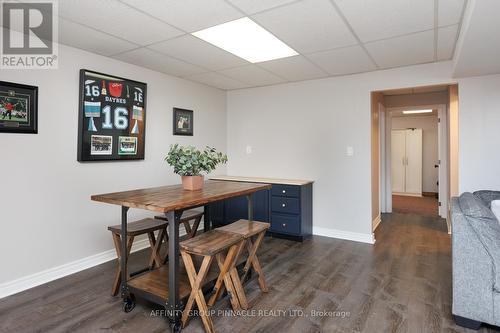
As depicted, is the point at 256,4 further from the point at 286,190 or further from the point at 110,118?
the point at 286,190

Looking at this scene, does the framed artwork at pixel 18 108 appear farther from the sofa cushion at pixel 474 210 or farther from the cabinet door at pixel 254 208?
the sofa cushion at pixel 474 210

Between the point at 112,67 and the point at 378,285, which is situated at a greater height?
the point at 112,67

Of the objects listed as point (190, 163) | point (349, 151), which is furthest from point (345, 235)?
point (190, 163)

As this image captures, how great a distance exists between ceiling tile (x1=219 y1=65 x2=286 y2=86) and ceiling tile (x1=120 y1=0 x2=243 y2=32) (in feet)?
4.34

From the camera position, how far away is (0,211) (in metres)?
2.48

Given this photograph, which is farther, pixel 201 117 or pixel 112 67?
pixel 201 117

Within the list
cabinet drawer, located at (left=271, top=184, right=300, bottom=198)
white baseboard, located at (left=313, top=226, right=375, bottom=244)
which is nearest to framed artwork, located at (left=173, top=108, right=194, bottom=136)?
cabinet drawer, located at (left=271, top=184, right=300, bottom=198)

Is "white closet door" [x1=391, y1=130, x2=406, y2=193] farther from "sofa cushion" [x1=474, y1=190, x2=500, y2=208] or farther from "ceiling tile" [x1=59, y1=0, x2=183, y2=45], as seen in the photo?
"ceiling tile" [x1=59, y1=0, x2=183, y2=45]

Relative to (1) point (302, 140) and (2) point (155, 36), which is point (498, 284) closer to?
(1) point (302, 140)

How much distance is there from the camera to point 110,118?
3203 millimetres

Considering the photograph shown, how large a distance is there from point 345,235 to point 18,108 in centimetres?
392

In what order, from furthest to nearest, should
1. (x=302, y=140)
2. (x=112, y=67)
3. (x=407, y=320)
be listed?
(x=302, y=140), (x=112, y=67), (x=407, y=320)

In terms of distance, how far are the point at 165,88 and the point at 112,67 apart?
30.2 inches

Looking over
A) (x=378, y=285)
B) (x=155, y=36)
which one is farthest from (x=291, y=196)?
(x=155, y=36)
